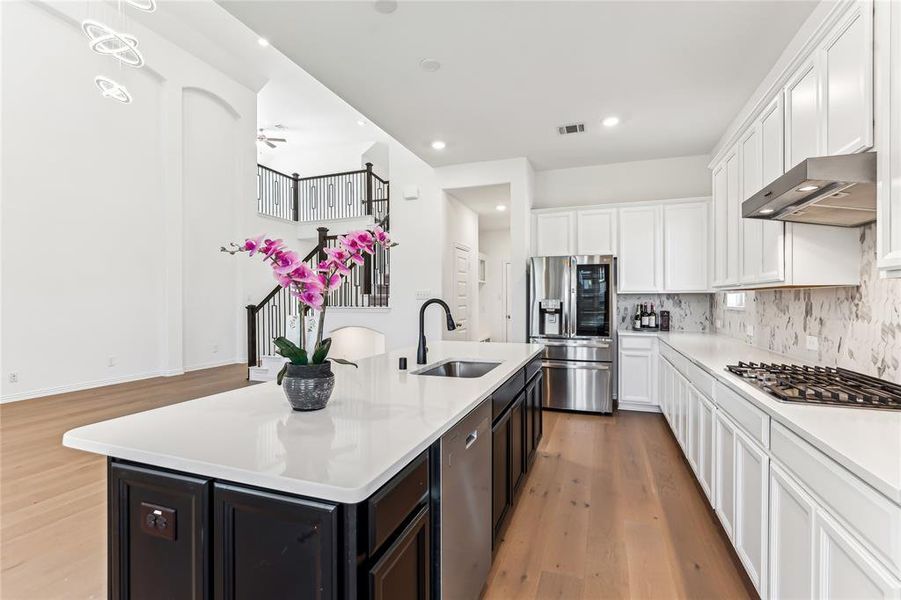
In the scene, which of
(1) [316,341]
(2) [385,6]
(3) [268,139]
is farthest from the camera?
(3) [268,139]

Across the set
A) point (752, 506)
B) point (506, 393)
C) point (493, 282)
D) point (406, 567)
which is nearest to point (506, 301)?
point (493, 282)

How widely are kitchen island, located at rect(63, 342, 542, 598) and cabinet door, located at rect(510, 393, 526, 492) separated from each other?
1.05m

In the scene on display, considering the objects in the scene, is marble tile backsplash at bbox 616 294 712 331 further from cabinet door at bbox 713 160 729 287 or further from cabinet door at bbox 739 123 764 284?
cabinet door at bbox 739 123 764 284

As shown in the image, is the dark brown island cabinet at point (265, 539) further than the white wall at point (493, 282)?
No

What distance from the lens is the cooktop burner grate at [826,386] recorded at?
5.01ft

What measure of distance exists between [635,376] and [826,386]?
2.99 m

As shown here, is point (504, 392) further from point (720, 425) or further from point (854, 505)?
point (854, 505)

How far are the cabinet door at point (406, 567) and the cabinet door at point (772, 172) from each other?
7.48ft

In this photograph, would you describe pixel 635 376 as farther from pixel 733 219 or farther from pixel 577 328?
pixel 733 219

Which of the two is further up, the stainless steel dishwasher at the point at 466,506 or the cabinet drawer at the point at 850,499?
the cabinet drawer at the point at 850,499

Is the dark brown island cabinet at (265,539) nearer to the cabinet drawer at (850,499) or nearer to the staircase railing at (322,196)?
the cabinet drawer at (850,499)

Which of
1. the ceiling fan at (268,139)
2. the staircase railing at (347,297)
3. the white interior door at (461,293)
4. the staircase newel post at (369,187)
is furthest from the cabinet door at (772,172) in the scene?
the ceiling fan at (268,139)

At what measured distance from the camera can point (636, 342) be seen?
182 inches

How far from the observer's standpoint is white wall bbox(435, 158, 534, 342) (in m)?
4.96
